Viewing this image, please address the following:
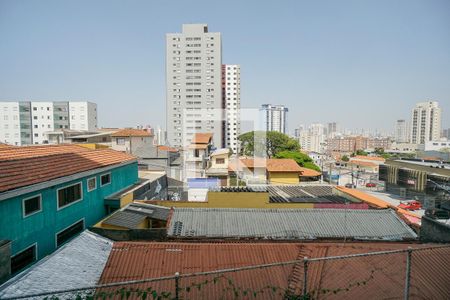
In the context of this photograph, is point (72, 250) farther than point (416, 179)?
No

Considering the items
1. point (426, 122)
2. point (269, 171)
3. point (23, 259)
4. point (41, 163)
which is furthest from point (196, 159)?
point (426, 122)

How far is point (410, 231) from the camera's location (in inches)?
338

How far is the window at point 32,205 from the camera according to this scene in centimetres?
747

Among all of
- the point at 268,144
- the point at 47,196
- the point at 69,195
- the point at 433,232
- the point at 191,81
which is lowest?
the point at 433,232

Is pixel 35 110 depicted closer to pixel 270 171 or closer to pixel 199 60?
pixel 199 60

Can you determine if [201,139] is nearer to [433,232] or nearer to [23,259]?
[23,259]

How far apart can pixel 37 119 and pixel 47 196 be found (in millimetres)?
57422

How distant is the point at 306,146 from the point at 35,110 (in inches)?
4339

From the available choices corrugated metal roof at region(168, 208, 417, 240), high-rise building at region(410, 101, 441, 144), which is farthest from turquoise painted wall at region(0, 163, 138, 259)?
high-rise building at region(410, 101, 441, 144)

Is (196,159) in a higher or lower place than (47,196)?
lower

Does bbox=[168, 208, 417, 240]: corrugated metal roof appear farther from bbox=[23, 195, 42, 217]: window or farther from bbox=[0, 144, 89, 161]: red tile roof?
bbox=[0, 144, 89, 161]: red tile roof

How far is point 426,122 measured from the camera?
9581 cm

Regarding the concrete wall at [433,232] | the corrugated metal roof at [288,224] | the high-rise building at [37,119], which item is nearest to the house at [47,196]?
the corrugated metal roof at [288,224]

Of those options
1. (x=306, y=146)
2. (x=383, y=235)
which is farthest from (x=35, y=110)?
(x=306, y=146)
